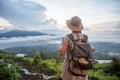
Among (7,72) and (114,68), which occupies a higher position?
(7,72)

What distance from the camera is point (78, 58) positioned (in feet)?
20.2

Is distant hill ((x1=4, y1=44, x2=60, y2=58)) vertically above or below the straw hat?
below

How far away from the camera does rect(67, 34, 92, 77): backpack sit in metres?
6.13

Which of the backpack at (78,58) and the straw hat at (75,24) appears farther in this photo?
the straw hat at (75,24)

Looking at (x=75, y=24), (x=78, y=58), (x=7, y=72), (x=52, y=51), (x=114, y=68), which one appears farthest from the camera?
(x=52, y=51)

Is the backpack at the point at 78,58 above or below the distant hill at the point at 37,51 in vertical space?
above

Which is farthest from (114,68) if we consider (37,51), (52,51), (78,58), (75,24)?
(52,51)

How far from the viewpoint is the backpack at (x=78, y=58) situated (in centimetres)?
613

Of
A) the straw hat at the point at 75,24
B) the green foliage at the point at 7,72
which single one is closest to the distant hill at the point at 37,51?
the green foliage at the point at 7,72

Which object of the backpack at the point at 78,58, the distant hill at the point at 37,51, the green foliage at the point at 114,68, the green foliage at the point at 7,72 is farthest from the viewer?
the distant hill at the point at 37,51

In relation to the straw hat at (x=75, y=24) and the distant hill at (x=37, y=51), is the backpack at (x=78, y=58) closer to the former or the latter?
the straw hat at (x=75, y=24)

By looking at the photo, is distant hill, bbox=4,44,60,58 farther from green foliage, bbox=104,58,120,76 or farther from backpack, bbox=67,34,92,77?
backpack, bbox=67,34,92,77

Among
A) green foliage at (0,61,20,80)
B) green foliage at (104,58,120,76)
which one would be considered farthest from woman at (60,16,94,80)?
green foliage at (104,58,120,76)

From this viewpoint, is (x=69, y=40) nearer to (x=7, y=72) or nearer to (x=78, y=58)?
(x=78, y=58)
